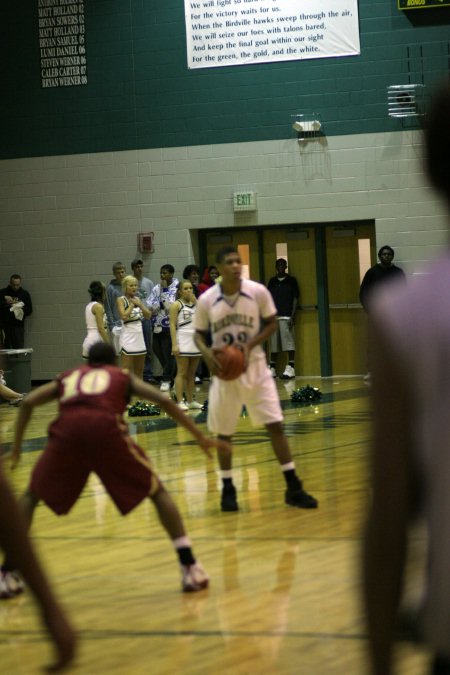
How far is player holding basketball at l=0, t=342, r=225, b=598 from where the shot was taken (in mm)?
5621

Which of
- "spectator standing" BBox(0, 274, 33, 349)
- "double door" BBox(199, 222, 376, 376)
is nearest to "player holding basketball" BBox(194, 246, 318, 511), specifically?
"double door" BBox(199, 222, 376, 376)

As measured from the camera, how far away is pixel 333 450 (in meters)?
10.8

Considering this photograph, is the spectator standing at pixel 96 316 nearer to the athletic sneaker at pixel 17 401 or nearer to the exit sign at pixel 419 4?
the athletic sneaker at pixel 17 401

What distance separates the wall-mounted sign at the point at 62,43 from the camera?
1995 centimetres

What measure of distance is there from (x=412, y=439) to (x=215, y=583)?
4552mm

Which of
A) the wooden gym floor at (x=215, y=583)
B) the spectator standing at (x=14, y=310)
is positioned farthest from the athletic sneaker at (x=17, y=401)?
the wooden gym floor at (x=215, y=583)

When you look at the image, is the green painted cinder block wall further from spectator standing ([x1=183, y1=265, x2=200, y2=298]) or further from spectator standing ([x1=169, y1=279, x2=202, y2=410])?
spectator standing ([x1=169, y1=279, x2=202, y2=410])

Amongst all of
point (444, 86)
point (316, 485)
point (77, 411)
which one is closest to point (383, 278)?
point (316, 485)

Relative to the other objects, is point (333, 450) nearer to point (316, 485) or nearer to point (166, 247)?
point (316, 485)

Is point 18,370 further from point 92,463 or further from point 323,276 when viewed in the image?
point 92,463

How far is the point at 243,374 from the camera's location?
7.79m

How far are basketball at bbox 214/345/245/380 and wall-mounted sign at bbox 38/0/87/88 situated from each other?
13333mm

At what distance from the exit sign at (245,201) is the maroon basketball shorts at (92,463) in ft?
45.3

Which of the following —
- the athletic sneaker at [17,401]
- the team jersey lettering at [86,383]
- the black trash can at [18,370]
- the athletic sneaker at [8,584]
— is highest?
the team jersey lettering at [86,383]
